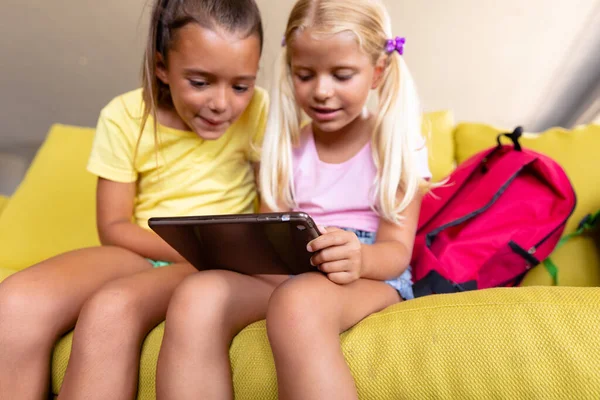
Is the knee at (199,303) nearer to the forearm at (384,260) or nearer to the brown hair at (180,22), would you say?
the forearm at (384,260)

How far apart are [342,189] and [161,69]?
0.44 meters

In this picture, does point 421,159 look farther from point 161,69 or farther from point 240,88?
point 161,69

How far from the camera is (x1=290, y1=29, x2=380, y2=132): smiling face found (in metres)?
0.93

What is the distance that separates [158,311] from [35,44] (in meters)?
1.50

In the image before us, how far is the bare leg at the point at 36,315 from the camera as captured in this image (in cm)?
78

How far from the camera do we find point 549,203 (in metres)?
1.07

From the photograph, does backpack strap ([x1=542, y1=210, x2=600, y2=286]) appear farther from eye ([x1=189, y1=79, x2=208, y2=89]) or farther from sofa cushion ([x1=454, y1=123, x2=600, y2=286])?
eye ([x1=189, y1=79, x2=208, y2=89])

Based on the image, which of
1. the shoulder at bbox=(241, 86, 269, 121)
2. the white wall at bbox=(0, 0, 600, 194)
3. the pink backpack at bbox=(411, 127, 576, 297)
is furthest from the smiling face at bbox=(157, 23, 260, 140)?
the white wall at bbox=(0, 0, 600, 194)

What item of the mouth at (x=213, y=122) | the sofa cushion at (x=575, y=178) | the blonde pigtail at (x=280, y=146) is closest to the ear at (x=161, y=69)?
the mouth at (x=213, y=122)

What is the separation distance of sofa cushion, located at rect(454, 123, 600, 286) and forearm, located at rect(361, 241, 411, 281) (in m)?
0.38

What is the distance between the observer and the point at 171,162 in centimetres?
113

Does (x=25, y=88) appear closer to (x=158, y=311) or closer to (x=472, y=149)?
(x=158, y=311)

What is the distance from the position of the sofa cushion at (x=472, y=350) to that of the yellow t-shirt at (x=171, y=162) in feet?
1.42

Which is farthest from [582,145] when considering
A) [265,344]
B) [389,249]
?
[265,344]
